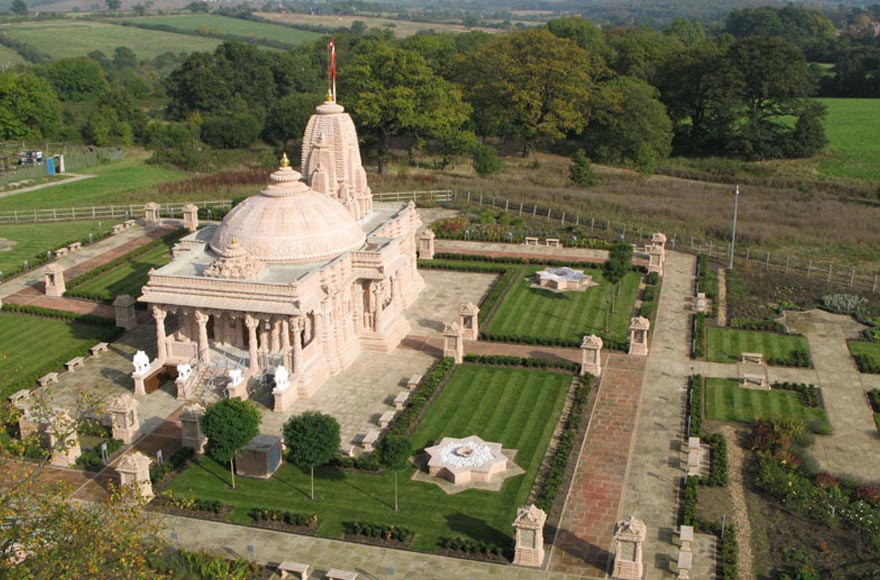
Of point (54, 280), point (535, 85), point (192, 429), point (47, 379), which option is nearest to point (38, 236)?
point (54, 280)

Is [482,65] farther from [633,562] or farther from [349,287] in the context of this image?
[633,562]

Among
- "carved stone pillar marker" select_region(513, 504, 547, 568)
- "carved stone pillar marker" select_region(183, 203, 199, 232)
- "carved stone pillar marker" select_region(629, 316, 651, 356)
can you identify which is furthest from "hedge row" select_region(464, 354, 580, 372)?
"carved stone pillar marker" select_region(183, 203, 199, 232)

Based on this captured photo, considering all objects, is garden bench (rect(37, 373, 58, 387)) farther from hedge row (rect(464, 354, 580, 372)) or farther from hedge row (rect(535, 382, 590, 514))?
hedge row (rect(535, 382, 590, 514))

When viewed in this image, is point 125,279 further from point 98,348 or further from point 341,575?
point 341,575

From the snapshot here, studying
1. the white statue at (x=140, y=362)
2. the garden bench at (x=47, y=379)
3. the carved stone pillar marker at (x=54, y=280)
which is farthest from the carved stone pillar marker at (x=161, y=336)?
the carved stone pillar marker at (x=54, y=280)

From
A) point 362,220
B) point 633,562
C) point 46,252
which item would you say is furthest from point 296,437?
point 46,252

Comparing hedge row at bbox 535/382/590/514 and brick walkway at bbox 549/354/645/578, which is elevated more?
hedge row at bbox 535/382/590/514

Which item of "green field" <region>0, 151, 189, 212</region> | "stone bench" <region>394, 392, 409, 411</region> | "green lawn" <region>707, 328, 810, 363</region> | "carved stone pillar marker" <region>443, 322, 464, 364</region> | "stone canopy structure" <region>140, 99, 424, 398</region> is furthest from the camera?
"green field" <region>0, 151, 189, 212</region>

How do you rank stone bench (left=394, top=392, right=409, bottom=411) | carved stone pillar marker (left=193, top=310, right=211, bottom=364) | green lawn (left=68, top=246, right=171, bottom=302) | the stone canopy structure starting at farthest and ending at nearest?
green lawn (left=68, top=246, right=171, bottom=302), carved stone pillar marker (left=193, top=310, right=211, bottom=364), the stone canopy structure, stone bench (left=394, top=392, right=409, bottom=411)

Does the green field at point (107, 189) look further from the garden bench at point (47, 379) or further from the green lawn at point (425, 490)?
the green lawn at point (425, 490)
